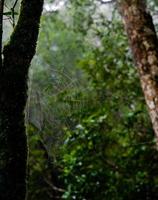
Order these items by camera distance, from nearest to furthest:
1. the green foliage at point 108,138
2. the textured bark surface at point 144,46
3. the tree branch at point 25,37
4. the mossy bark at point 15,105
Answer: the mossy bark at point 15,105 < the tree branch at point 25,37 < the textured bark surface at point 144,46 < the green foliage at point 108,138

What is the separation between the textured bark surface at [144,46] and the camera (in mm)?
4656

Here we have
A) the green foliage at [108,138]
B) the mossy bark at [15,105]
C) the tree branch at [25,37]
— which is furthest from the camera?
the green foliage at [108,138]

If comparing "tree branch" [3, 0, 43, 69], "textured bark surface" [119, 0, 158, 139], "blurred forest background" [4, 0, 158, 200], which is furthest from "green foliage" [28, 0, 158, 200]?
"tree branch" [3, 0, 43, 69]

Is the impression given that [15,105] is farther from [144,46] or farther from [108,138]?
[108,138]

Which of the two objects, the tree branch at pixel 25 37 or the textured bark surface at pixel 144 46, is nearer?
the tree branch at pixel 25 37

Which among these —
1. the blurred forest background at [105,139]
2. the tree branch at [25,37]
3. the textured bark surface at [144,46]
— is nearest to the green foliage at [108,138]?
the blurred forest background at [105,139]

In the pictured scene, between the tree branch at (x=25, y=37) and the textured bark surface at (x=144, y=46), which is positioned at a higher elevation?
the textured bark surface at (x=144, y=46)

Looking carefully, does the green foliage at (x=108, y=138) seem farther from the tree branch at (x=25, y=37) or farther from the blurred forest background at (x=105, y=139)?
the tree branch at (x=25, y=37)

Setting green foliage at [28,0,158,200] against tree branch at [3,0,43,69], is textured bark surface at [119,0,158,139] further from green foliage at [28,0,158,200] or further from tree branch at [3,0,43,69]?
tree branch at [3,0,43,69]

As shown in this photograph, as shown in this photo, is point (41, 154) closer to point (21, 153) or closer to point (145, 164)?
point (145, 164)

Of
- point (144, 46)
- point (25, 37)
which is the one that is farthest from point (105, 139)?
point (25, 37)

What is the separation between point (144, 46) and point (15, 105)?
309cm

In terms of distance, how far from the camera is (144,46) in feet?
16.0

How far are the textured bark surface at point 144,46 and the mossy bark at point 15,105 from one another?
2688 millimetres
